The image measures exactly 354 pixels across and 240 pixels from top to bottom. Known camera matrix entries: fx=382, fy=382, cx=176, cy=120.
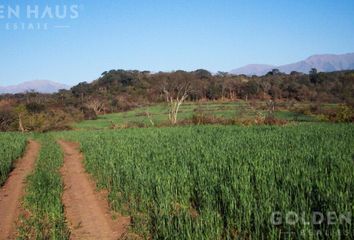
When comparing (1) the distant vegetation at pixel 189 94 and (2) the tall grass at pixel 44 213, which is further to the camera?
(1) the distant vegetation at pixel 189 94

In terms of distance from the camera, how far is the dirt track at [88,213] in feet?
28.8

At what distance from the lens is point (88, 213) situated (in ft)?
34.3

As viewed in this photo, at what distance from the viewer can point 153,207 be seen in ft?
30.2

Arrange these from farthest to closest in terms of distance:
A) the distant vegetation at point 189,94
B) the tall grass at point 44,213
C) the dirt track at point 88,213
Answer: the distant vegetation at point 189,94 → the dirt track at point 88,213 → the tall grass at point 44,213

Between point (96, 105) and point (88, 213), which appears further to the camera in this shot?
point (96, 105)

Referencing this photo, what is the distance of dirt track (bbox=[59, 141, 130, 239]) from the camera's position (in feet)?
28.8

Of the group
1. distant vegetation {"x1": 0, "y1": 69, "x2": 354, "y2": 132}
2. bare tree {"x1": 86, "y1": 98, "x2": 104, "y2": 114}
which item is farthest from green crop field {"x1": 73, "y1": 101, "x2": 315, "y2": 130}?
bare tree {"x1": 86, "y1": 98, "x2": 104, "y2": 114}

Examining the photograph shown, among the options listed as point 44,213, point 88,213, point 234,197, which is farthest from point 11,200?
point 234,197

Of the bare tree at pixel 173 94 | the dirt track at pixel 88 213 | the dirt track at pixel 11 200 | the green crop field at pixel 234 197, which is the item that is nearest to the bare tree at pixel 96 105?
the bare tree at pixel 173 94

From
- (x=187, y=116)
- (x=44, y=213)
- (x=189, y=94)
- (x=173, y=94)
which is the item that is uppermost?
(x=173, y=94)

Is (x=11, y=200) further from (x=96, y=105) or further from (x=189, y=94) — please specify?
(x=189, y=94)

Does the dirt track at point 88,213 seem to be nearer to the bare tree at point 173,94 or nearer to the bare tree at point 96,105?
the bare tree at point 173,94

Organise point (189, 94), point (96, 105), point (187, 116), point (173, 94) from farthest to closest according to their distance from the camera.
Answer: point (189, 94)
point (96, 105)
point (173, 94)
point (187, 116)

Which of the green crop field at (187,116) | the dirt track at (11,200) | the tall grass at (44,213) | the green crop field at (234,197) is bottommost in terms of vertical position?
the green crop field at (187,116)
